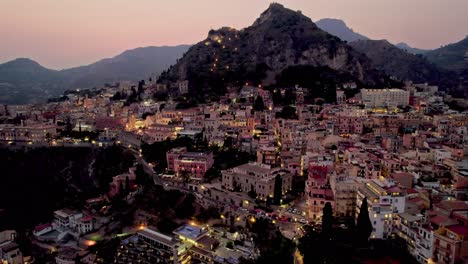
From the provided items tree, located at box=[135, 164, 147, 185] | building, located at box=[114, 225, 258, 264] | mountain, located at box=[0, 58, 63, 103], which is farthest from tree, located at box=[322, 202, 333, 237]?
mountain, located at box=[0, 58, 63, 103]

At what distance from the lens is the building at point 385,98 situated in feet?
214

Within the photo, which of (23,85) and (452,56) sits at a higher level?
(452,56)

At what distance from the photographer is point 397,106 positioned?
63.8 meters

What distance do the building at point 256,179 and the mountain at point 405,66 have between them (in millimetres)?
99222

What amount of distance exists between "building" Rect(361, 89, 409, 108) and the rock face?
830 inches

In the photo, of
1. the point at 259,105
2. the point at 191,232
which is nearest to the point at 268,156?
the point at 191,232

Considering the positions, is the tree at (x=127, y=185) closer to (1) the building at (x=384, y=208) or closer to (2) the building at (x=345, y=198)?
(2) the building at (x=345, y=198)

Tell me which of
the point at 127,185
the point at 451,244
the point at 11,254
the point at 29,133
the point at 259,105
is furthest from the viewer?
the point at 259,105

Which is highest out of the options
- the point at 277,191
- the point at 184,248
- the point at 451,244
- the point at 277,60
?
the point at 277,60

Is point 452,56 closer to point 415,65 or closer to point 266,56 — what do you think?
point 415,65

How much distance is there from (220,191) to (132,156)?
18613 mm

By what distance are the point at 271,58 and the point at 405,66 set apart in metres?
63.3

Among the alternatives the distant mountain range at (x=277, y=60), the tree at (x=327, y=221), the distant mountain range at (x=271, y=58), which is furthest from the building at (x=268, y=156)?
the distant mountain range at (x=271, y=58)

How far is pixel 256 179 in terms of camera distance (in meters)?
34.0
